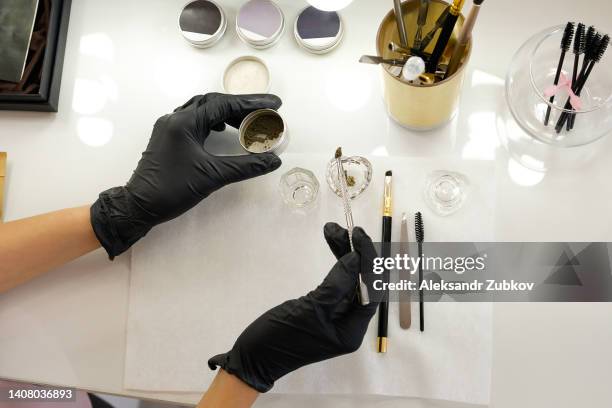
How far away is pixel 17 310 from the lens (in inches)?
41.6

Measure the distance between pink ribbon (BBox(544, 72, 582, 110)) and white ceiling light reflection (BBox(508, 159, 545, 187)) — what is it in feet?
0.45

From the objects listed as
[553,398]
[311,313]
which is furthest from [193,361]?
[553,398]

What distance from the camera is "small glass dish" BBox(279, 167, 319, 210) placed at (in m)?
1.03

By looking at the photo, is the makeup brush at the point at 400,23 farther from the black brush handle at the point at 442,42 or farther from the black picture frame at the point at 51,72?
the black picture frame at the point at 51,72

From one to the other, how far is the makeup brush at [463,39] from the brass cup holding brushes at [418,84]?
0.04 feet

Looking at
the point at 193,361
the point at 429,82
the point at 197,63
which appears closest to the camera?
the point at 429,82

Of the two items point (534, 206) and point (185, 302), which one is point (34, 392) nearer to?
point (185, 302)

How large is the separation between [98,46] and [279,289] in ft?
2.13

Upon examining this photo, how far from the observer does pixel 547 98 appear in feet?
3.16

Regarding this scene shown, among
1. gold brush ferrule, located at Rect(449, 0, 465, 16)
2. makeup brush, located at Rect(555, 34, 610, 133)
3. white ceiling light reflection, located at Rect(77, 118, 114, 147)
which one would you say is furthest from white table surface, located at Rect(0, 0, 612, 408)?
gold brush ferrule, located at Rect(449, 0, 465, 16)

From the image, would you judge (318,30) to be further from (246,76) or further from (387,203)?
(387,203)

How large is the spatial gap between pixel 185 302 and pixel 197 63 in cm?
49

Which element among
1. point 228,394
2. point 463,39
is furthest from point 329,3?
point 228,394

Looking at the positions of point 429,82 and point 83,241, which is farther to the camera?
point 83,241
